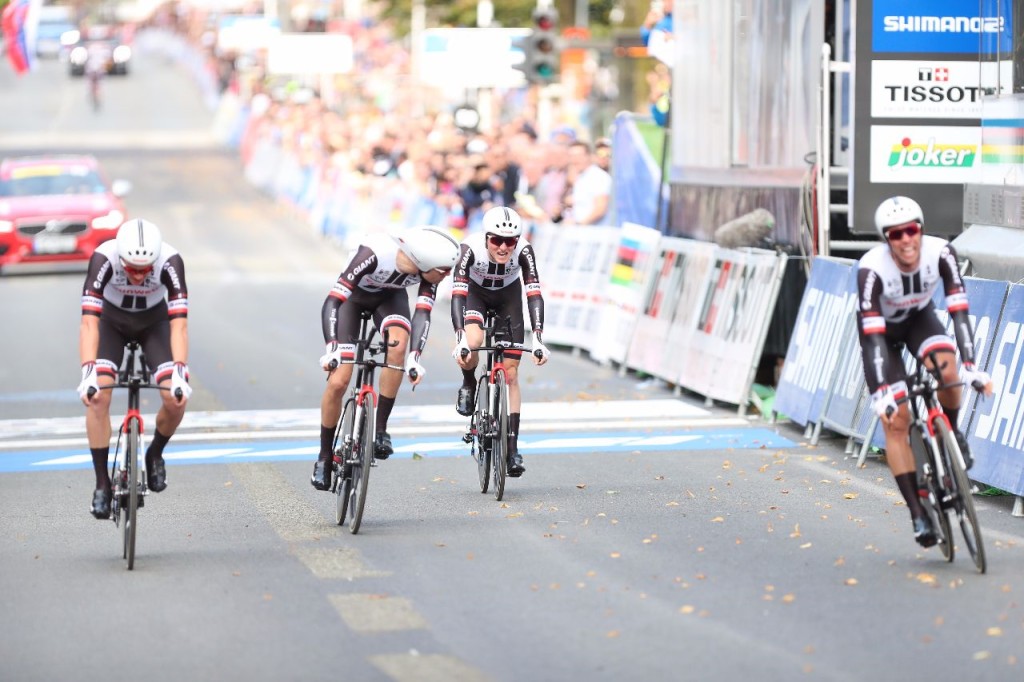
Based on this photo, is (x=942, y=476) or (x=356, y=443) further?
(x=356, y=443)

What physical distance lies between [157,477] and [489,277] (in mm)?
2932

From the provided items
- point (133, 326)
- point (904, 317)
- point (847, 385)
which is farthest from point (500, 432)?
point (847, 385)

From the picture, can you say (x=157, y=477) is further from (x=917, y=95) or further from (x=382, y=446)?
(x=917, y=95)

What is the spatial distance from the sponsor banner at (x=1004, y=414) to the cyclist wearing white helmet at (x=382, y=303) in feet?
11.0

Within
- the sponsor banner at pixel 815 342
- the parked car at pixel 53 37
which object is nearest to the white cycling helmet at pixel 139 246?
the sponsor banner at pixel 815 342

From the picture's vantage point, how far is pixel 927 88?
15695 millimetres

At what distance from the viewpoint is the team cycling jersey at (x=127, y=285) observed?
380 inches

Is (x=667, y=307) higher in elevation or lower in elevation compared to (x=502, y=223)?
lower

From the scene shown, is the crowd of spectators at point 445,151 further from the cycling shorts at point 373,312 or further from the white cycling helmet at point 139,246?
the white cycling helmet at point 139,246

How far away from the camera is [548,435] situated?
14672 mm

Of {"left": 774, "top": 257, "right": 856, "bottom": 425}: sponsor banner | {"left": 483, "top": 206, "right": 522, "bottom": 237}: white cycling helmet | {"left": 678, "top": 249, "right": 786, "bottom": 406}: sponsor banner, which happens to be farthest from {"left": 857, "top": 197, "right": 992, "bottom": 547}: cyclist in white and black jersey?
{"left": 678, "top": 249, "right": 786, "bottom": 406}: sponsor banner

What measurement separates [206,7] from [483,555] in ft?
387

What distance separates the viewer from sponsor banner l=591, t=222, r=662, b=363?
18875 millimetres

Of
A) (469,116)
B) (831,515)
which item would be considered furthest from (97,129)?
(831,515)
